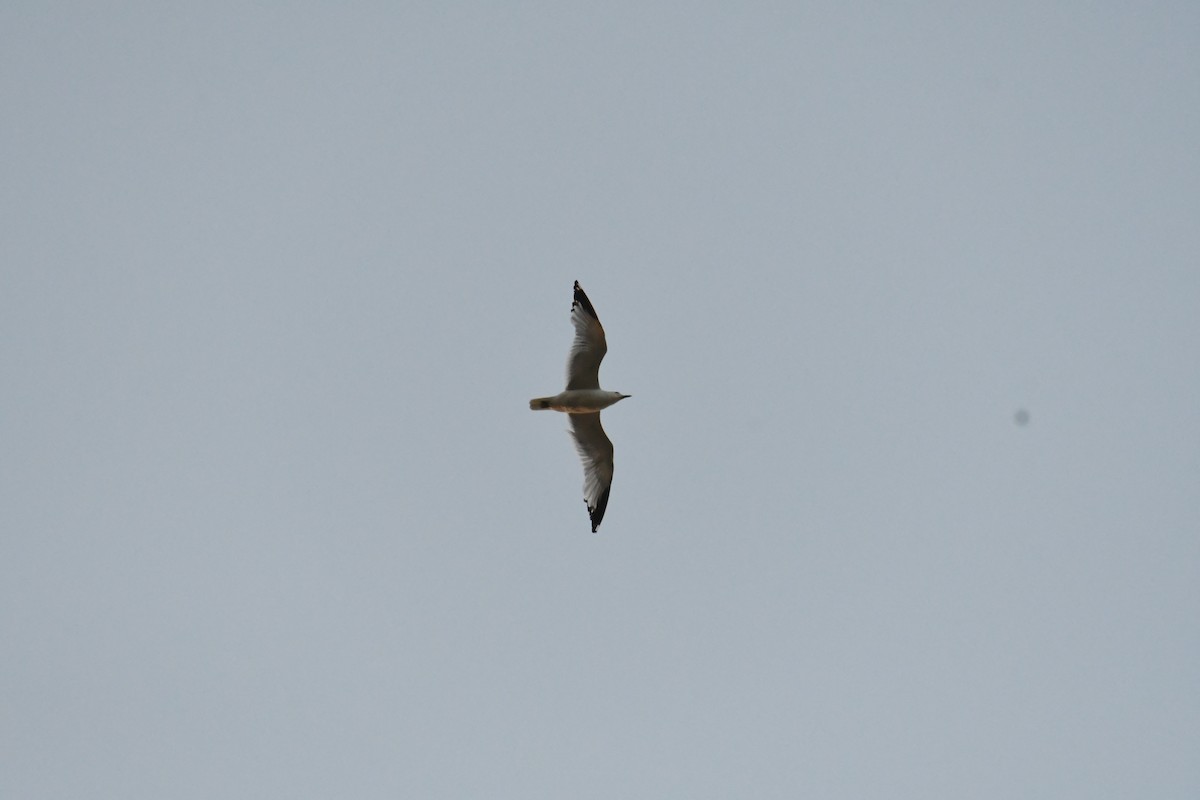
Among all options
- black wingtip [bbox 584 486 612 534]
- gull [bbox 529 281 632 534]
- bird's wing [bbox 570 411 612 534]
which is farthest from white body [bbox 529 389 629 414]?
black wingtip [bbox 584 486 612 534]

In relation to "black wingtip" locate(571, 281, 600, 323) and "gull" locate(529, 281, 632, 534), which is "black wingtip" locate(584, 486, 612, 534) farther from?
"black wingtip" locate(571, 281, 600, 323)

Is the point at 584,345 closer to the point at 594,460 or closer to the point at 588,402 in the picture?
the point at 588,402

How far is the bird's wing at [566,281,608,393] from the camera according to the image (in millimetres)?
15836

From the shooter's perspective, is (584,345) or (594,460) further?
(594,460)

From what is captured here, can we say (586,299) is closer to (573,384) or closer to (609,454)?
(573,384)

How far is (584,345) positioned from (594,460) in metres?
2.10

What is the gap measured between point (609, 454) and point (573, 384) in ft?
4.71

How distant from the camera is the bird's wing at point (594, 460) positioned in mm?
16734

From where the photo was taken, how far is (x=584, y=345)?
15945mm

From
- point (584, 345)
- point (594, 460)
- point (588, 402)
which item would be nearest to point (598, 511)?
point (594, 460)

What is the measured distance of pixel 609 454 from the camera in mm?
16906

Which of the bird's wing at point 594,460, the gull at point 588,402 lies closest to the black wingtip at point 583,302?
the gull at point 588,402

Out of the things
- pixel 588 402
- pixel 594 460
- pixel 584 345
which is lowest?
pixel 594 460

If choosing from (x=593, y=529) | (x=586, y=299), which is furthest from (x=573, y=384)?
(x=593, y=529)
